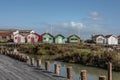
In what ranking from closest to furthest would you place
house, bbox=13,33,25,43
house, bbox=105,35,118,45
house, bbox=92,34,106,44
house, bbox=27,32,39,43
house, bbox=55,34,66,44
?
1. house, bbox=13,33,25,43
2. house, bbox=27,32,39,43
3. house, bbox=55,34,66,44
4. house, bbox=105,35,118,45
5. house, bbox=92,34,106,44

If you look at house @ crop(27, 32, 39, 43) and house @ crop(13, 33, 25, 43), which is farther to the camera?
house @ crop(27, 32, 39, 43)

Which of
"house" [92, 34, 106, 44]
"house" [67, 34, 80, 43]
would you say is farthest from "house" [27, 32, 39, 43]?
"house" [92, 34, 106, 44]

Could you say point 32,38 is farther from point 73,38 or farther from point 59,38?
point 73,38

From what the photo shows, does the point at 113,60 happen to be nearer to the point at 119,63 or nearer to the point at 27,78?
the point at 119,63

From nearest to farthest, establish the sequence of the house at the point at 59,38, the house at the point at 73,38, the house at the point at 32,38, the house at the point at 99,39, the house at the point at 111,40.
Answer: the house at the point at 32,38 < the house at the point at 59,38 < the house at the point at 73,38 < the house at the point at 111,40 < the house at the point at 99,39

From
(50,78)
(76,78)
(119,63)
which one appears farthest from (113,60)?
(50,78)

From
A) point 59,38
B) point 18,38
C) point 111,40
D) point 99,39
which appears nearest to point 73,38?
point 59,38

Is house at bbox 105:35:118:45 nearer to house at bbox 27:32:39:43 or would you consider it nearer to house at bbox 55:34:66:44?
house at bbox 55:34:66:44

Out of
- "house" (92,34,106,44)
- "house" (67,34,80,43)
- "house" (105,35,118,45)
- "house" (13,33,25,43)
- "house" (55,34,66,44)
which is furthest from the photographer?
"house" (92,34,106,44)

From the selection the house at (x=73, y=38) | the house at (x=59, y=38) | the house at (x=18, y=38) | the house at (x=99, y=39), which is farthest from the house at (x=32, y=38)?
the house at (x=99, y=39)

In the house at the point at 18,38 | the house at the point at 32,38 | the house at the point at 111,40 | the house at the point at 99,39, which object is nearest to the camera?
the house at the point at 18,38

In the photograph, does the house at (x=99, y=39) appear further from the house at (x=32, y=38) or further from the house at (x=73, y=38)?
the house at (x=32, y=38)

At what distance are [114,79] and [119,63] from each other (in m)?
7.26

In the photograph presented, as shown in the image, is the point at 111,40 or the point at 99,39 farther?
the point at 99,39
